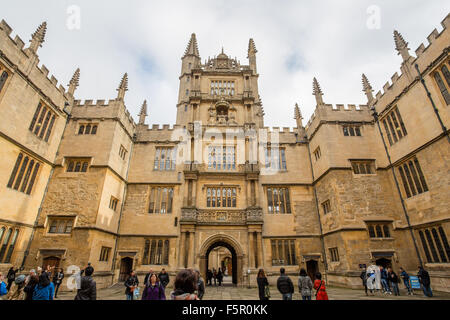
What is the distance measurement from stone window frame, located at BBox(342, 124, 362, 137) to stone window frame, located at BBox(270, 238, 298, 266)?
10.3 meters

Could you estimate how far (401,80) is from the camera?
17.5 m

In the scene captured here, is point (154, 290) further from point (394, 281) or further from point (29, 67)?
point (29, 67)

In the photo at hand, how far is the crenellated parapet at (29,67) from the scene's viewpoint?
14.0 meters

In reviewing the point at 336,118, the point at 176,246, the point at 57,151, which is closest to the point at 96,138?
the point at 57,151

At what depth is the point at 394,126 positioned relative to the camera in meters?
18.1

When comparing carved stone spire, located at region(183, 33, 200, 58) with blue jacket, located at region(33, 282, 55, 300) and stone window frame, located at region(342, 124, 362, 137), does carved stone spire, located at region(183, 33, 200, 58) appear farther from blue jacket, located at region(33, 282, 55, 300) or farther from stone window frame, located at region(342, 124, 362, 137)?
blue jacket, located at region(33, 282, 55, 300)

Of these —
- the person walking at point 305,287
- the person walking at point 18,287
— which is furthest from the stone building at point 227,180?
the person walking at point 305,287

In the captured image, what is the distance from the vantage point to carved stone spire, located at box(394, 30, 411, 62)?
57.1 feet

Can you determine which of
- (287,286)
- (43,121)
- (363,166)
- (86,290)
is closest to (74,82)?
(43,121)

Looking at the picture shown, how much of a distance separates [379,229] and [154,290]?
17.2 metres

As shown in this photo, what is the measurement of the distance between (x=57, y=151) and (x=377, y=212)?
24697mm

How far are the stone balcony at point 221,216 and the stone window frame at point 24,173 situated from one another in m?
10.8

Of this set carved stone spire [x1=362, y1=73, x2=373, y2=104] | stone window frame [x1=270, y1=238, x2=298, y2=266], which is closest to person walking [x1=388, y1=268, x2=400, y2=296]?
stone window frame [x1=270, y1=238, x2=298, y2=266]
